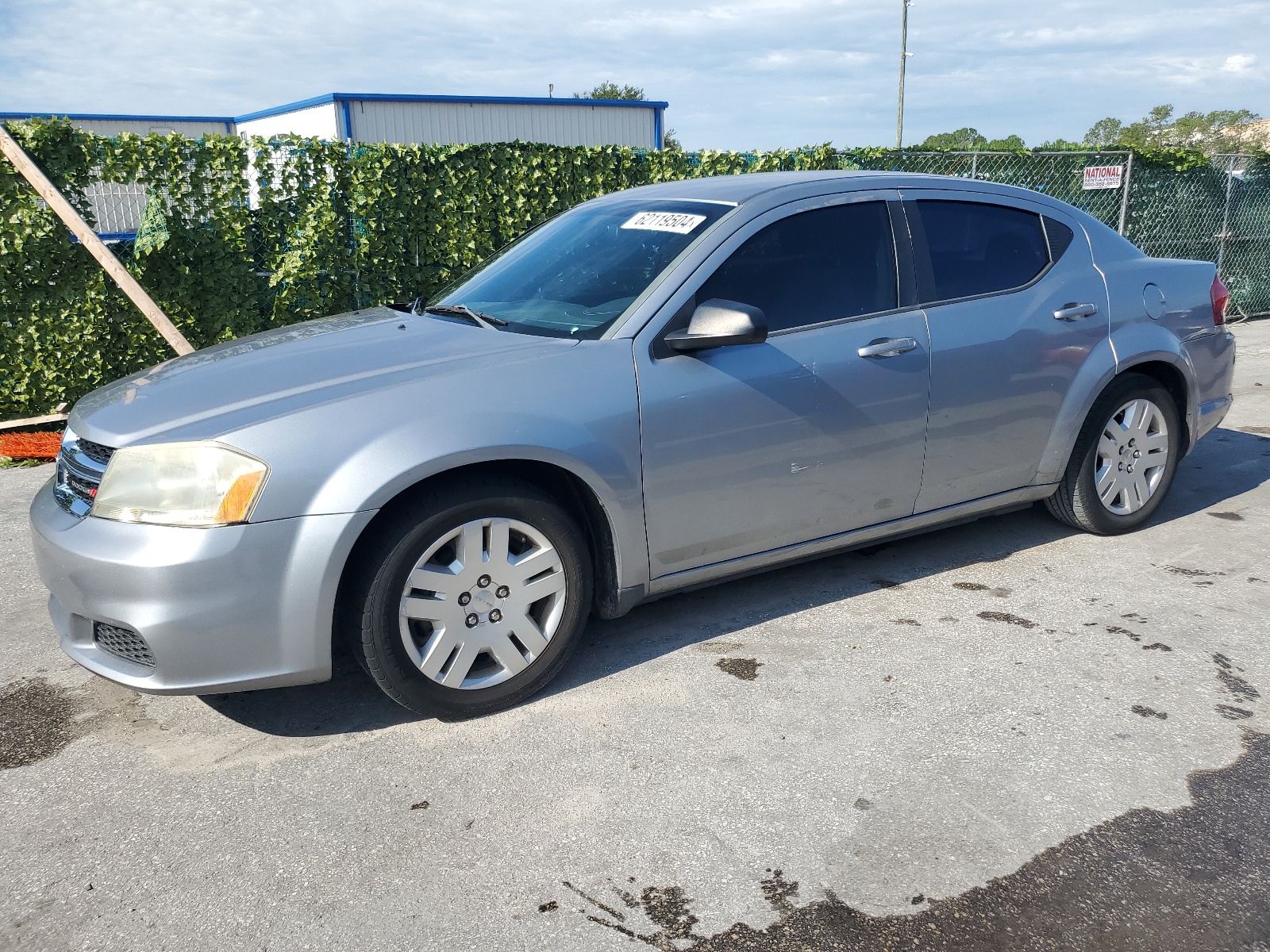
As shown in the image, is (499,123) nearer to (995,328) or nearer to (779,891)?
(995,328)

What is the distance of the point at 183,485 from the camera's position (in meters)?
2.83

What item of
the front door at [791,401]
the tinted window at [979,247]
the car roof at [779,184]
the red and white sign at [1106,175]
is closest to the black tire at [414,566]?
the front door at [791,401]

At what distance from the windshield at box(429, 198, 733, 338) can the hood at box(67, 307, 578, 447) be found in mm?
179

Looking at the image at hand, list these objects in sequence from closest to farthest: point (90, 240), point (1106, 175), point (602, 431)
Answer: point (602, 431) → point (90, 240) → point (1106, 175)

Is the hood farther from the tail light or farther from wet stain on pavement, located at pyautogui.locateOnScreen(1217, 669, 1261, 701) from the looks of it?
the tail light

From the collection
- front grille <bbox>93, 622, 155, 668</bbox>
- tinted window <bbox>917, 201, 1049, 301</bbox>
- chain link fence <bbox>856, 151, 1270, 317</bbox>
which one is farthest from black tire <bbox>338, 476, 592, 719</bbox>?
chain link fence <bbox>856, 151, 1270, 317</bbox>

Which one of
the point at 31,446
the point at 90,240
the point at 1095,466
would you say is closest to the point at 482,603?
the point at 1095,466

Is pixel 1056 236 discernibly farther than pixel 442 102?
No

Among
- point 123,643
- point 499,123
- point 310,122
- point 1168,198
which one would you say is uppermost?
point 310,122

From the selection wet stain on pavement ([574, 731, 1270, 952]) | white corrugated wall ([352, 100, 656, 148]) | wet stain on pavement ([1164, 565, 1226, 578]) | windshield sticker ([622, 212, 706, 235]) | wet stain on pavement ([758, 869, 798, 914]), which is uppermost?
white corrugated wall ([352, 100, 656, 148])

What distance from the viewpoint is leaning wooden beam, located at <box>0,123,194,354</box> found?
7434 mm

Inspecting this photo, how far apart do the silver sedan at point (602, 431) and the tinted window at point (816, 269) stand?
12 mm

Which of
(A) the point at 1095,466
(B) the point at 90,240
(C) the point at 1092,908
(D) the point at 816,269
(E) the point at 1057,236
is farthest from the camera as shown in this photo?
(B) the point at 90,240

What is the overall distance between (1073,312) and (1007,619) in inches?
54.6
